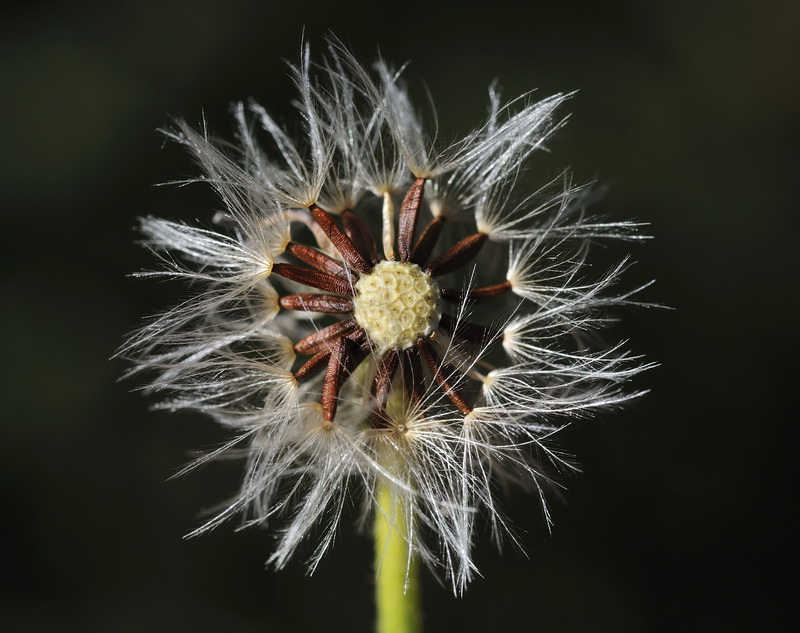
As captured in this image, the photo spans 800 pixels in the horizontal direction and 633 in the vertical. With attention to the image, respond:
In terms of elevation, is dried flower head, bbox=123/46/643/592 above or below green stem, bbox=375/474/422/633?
above

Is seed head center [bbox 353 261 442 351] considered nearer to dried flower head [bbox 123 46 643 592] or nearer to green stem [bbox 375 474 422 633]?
dried flower head [bbox 123 46 643 592]

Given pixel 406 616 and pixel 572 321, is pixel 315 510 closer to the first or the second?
pixel 406 616

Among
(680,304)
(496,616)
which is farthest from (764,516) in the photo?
(496,616)

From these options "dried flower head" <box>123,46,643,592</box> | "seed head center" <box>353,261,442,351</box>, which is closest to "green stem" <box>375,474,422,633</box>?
"dried flower head" <box>123,46,643,592</box>

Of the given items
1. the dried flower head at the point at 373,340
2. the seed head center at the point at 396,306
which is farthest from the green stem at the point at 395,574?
the seed head center at the point at 396,306
